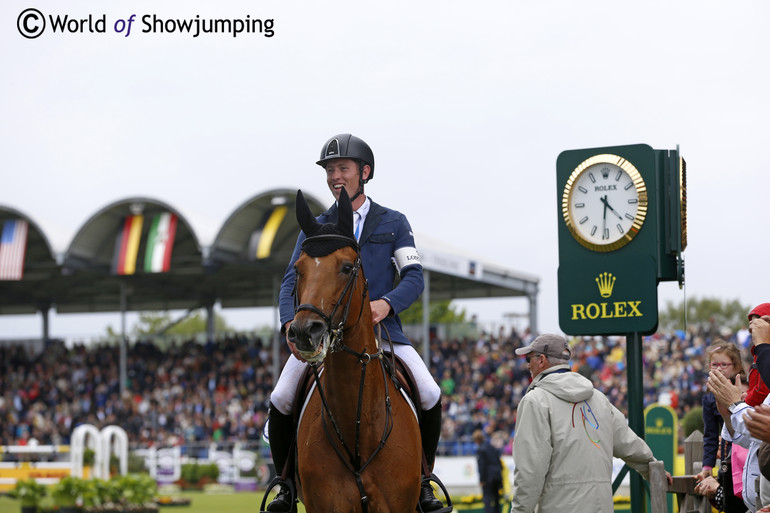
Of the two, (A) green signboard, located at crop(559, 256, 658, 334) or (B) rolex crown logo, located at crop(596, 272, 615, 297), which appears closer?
(A) green signboard, located at crop(559, 256, 658, 334)

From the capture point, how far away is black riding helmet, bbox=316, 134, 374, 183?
551cm

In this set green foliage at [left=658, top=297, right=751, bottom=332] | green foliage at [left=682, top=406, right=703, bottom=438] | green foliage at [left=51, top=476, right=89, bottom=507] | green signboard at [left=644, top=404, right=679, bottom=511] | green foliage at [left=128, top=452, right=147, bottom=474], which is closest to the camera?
green foliage at [left=682, top=406, right=703, bottom=438]

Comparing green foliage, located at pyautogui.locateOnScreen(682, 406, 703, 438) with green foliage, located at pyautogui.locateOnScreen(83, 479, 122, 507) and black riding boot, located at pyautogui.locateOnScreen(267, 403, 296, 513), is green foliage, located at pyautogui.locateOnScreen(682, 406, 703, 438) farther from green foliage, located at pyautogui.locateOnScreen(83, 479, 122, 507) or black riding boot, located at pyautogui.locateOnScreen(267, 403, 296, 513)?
green foliage, located at pyautogui.locateOnScreen(83, 479, 122, 507)

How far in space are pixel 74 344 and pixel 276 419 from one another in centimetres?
3328

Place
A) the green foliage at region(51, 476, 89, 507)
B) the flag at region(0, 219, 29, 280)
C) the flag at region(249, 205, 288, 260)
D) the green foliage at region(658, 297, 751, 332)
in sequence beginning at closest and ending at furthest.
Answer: the green foliage at region(51, 476, 89, 507) → the flag at region(249, 205, 288, 260) → the flag at region(0, 219, 29, 280) → the green foliage at region(658, 297, 751, 332)

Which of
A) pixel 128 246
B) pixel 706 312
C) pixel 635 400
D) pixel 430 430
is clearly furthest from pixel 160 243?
pixel 706 312

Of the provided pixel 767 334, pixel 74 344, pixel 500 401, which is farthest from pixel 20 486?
pixel 74 344

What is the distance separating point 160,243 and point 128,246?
47.5 inches

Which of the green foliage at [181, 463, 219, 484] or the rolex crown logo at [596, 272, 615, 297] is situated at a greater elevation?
the rolex crown logo at [596, 272, 615, 297]

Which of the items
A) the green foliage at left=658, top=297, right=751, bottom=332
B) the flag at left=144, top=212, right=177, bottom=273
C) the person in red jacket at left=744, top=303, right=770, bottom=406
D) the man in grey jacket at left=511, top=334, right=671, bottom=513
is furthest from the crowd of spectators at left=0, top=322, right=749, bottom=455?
the green foliage at left=658, top=297, right=751, bottom=332

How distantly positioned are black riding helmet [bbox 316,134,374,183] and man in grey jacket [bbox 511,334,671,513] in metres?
1.50

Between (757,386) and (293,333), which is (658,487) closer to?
(757,386)

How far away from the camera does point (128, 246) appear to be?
29594mm

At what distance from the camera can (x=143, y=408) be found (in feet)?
103
